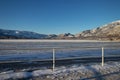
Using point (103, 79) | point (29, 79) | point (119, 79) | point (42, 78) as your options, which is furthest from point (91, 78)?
point (29, 79)

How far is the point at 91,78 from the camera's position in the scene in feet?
28.1

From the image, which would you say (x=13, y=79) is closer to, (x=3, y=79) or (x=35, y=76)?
(x=3, y=79)

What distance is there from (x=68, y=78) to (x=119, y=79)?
88.4 inches

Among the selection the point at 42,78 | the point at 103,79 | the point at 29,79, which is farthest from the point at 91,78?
the point at 29,79

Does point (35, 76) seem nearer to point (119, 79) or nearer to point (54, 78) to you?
point (54, 78)

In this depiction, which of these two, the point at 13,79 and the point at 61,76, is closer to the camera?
the point at 13,79

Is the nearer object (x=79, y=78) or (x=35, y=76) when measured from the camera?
(x=79, y=78)

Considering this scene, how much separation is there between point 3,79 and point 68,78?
2.85 meters

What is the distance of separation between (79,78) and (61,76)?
37.0 inches

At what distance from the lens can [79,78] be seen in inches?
340

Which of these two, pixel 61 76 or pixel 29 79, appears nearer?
pixel 29 79

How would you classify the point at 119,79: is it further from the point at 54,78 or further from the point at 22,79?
the point at 22,79

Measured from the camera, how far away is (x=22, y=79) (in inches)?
337

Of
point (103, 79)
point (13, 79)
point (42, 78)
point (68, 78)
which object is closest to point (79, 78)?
point (68, 78)
